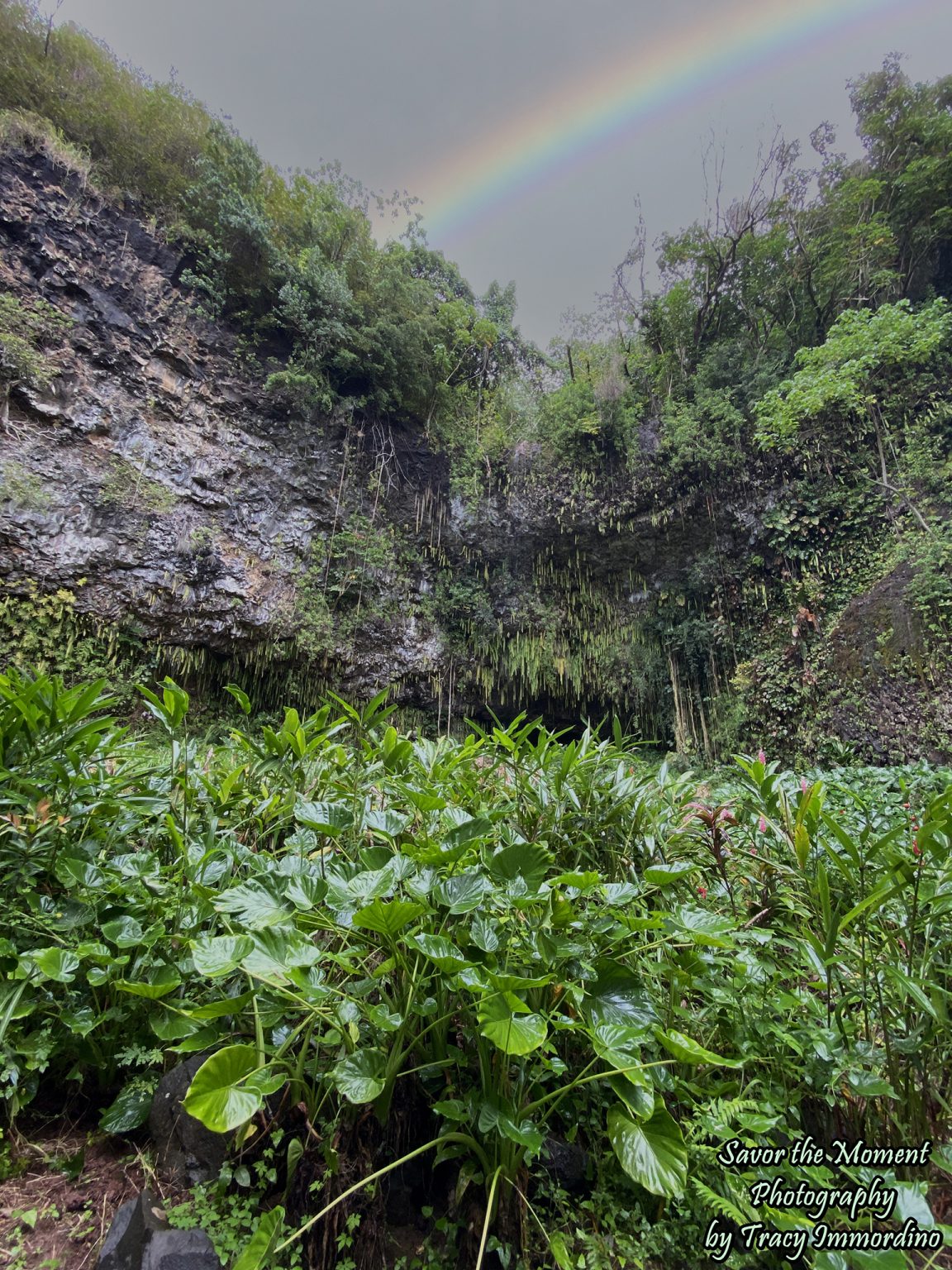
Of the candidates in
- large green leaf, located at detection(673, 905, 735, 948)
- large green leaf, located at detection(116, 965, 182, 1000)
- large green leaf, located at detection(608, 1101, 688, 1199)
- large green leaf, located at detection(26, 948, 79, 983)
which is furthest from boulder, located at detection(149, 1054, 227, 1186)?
large green leaf, located at detection(673, 905, 735, 948)

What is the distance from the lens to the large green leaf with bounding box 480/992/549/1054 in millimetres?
697

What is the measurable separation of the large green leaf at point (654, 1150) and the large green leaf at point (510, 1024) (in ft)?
0.71

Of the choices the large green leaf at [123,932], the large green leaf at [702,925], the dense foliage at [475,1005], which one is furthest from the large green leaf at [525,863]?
the large green leaf at [123,932]

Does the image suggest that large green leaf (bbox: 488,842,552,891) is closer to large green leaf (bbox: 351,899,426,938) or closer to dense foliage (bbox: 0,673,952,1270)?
dense foliage (bbox: 0,673,952,1270)

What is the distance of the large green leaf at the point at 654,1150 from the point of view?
0.71 metres

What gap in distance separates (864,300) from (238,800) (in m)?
9.68

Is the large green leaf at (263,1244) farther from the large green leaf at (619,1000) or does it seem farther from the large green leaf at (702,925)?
the large green leaf at (702,925)

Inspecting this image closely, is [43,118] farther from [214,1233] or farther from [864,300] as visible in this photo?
[864,300]

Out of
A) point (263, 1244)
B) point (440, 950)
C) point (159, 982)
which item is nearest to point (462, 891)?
point (440, 950)

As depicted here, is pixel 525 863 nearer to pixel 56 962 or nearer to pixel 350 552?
pixel 56 962

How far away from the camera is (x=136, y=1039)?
109cm

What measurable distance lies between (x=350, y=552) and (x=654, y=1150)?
657cm

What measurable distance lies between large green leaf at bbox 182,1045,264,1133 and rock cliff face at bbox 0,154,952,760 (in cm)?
542

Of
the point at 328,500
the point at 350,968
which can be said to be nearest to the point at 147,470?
the point at 328,500
